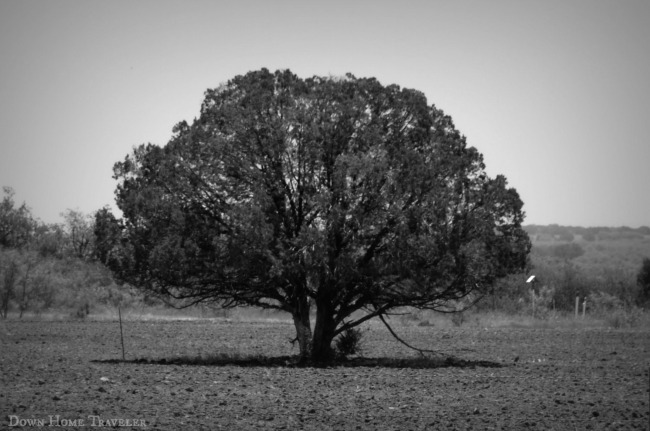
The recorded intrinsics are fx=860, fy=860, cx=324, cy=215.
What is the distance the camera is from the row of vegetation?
23469 mm

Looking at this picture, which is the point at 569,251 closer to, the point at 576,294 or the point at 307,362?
the point at 576,294

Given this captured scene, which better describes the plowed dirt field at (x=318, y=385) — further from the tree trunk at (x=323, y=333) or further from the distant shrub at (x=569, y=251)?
the distant shrub at (x=569, y=251)

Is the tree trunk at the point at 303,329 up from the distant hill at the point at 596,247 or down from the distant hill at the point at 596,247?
down

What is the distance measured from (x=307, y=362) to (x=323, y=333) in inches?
42.1

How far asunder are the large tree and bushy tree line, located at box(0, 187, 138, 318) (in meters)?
3.01

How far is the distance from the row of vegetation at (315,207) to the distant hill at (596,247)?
51.9 metres

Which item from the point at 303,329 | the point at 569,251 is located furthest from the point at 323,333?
the point at 569,251

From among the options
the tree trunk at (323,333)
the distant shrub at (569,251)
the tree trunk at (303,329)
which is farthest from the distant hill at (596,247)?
the tree trunk at (303,329)

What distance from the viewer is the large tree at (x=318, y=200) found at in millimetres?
23453

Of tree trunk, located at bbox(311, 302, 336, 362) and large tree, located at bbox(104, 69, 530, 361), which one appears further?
tree trunk, located at bbox(311, 302, 336, 362)

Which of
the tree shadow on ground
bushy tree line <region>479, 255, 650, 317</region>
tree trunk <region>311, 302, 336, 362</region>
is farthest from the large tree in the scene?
bushy tree line <region>479, 255, 650, 317</region>

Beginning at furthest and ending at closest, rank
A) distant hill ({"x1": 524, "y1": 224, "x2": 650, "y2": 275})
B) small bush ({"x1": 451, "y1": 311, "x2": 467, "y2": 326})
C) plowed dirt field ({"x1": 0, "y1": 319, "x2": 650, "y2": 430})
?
distant hill ({"x1": 524, "y1": 224, "x2": 650, "y2": 275}) < small bush ({"x1": 451, "y1": 311, "x2": 467, "y2": 326}) < plowed dirt field ({"x1": 0, "y1": 319, "x2": 650, "y2": 430})

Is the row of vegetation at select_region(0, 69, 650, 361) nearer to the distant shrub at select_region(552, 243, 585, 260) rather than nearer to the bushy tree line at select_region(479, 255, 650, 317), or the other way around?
the bushy tree line at select_region(479, 255, 650, 317)

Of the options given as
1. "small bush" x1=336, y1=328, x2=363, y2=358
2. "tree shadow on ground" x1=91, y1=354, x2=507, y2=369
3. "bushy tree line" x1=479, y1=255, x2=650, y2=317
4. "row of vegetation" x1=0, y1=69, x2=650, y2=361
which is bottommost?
"tree shadow on ground" x1=91, y1=354, x2=507, y2=369
